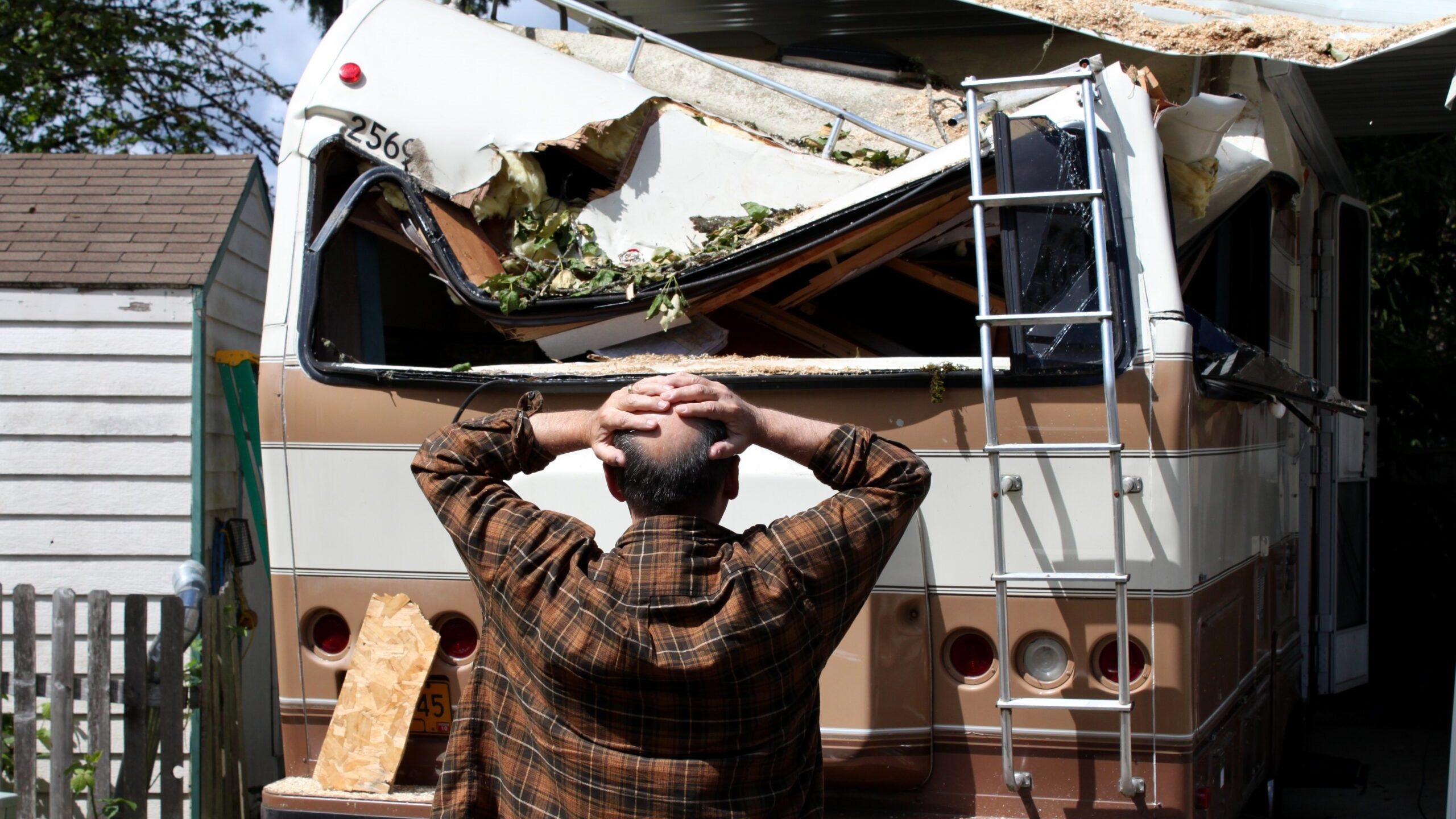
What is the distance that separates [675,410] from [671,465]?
0.10 metres

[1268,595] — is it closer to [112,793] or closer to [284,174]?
[284,174]

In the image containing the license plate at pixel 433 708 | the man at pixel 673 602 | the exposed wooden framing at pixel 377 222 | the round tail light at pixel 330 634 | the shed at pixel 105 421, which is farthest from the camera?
the shed at pixel 105 421

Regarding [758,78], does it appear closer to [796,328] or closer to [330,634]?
[796,328]

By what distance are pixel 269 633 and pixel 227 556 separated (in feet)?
2.25

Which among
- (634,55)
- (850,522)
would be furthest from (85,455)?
(850,522)

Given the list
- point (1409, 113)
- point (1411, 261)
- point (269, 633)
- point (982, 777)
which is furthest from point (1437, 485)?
point (269, 633)

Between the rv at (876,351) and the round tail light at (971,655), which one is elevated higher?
the rv at (876,351)

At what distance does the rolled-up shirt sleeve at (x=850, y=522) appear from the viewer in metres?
2.47

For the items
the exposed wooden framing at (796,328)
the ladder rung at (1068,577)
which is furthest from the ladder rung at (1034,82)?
the ladder rung at (1068,577)

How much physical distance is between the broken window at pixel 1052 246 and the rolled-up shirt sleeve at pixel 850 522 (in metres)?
1.00

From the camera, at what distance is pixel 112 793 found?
5566 millimetres

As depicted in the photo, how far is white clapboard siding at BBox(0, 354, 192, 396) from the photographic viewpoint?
250 inches

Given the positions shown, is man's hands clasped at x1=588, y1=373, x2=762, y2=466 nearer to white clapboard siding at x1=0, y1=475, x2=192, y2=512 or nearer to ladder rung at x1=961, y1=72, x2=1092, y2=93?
ladder rung at x1=961, y1=72, x2=1092, y2=93

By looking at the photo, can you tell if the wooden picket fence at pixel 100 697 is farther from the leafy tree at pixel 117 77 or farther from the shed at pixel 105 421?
the leafy tree at pixel 117 77
